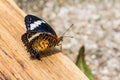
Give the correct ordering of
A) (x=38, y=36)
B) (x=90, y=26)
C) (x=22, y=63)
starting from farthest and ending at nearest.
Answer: (x=90, y=26)
(x=38, y=36)
(x=22, y=63)

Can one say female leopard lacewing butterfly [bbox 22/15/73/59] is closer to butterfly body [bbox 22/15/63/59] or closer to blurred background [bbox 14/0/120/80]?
butterfly body [bbox 22/15/63/59]

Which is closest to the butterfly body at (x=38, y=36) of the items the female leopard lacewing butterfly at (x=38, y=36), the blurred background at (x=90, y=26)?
the female leopard lacewing butterfly at (x=38, y=36)

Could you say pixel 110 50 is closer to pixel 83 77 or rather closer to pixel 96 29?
pixel 96 29

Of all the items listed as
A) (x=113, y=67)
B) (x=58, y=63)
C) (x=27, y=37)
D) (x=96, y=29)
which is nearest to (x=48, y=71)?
(x=58, y=63)

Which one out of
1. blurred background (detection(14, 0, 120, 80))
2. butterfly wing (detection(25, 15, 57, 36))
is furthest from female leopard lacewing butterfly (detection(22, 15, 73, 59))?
blurred background (detection(14, 0, 120, 80))

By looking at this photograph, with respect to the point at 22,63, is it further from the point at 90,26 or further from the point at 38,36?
the point at 90,26

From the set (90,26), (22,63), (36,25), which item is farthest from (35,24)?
(90,26)
